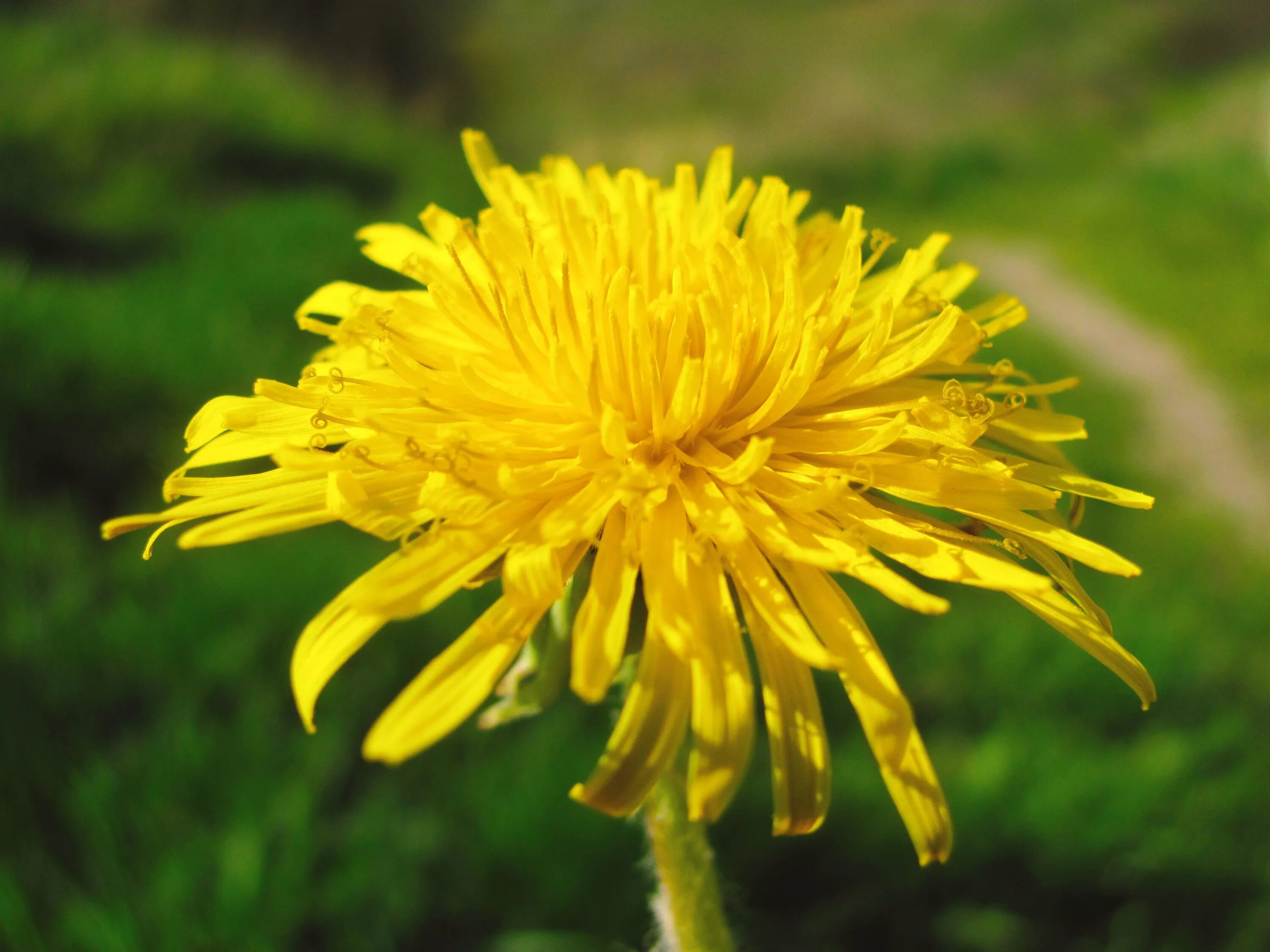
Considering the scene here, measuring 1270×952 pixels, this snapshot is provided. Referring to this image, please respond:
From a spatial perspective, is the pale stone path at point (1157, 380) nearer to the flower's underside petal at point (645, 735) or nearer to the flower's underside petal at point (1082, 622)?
the flower's underside petal at point (1082, 622)

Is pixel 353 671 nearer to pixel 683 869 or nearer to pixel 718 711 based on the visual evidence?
pixel 683 869

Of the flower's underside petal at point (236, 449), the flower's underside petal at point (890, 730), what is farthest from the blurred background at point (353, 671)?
the flower's underside petal at point (236, 449)

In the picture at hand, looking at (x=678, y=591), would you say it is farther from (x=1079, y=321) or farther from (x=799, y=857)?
(x=1079, y=321)

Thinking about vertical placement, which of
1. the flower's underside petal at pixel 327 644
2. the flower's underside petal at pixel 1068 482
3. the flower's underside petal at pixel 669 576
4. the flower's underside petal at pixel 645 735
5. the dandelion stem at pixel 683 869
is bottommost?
the dandelion stem at pixel 683 869

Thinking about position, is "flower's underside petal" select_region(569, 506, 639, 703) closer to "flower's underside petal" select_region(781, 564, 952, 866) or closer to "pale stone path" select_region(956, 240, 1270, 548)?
"flower's underside petal" select_region(781, 564, 952, 866)

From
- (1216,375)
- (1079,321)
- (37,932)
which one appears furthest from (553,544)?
(1079,321)

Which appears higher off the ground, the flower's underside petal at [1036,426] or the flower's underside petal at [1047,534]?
the flower's underside petal at [1036,426]

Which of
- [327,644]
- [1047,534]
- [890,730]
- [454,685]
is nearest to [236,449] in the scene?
[327,644]
